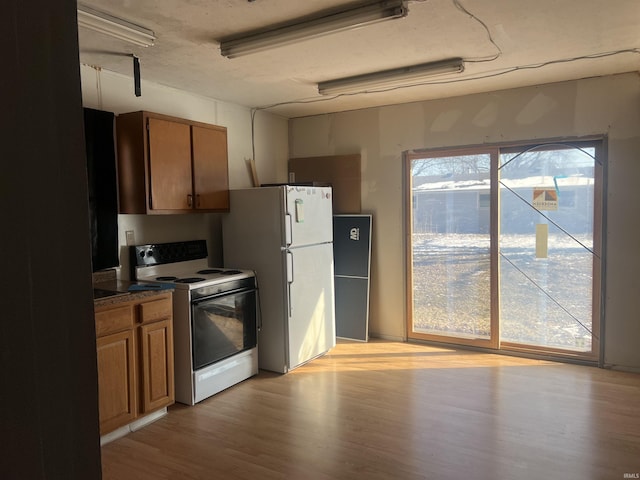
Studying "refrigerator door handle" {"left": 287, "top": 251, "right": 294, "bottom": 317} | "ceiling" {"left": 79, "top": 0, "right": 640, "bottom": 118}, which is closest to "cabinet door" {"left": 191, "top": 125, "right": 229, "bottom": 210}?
"ceiling" {"left": 79, "top": 0, "right": 640, "bottom": 118}

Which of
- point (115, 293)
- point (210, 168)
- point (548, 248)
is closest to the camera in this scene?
point (115, 293)

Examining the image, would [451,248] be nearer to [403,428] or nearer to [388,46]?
[403,428]

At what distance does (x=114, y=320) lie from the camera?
301 cm

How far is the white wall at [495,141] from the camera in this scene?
158 inches

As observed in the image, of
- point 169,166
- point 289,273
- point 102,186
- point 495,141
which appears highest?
point 495,141

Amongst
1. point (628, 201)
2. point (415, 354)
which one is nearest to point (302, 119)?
point (415, 354)

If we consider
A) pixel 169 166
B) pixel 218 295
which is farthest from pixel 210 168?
pixel 218 295

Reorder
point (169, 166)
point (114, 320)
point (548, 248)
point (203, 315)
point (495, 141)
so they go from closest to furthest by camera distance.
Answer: point (114, 320) → point (203, 315) → point (169, 166) → point (548, 248) → point (495, 141)

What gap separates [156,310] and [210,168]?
1.40 m

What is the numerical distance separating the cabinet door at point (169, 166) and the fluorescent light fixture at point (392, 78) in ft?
4.31

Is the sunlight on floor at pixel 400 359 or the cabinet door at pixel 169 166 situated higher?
the cabinet door at pixel 169 166

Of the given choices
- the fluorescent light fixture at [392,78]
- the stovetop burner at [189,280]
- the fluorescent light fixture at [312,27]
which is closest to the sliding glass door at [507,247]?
the fluorescent light fixture at [392,78]

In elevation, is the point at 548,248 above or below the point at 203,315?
above

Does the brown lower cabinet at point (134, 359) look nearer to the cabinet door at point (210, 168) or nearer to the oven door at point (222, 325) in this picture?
the oven door at point (222, 325)
